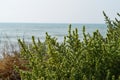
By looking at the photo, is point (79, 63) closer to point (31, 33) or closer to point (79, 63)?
point (79, 63)

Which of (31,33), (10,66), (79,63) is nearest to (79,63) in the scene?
(79,63)

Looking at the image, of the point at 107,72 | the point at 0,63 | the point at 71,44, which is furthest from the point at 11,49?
the point at 107,72

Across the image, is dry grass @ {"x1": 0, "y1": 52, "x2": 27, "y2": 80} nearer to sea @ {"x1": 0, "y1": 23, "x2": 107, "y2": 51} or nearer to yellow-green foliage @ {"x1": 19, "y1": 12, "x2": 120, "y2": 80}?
sea @ {"x1": 0, "y1": 23, "x2": 107, "y2": 51}

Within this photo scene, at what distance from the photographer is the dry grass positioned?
6.82 metres

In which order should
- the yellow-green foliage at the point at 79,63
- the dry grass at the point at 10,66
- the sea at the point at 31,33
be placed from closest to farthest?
the yellow-green foliage at the point at 79,63 < the dry grass at the point at 10,66 < the sea at the point at 31,33

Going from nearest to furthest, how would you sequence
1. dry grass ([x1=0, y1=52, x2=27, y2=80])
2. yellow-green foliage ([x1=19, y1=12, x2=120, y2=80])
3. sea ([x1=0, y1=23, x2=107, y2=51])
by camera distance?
yellow-green foliage ([x1=19, y1=12, x2=120, y2=80]), dry grass ([x1=0, y1=52, x2=27, y2=80]), sea ([x1=0, y1=23, x2=107, y2=51])

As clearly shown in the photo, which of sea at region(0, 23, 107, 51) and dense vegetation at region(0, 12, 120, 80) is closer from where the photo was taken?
dense vegetation at region(0, 12, 120, 80)

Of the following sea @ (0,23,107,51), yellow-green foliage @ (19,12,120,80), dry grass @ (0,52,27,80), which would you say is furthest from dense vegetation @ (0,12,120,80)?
dry grass @ (0,52,27,80)

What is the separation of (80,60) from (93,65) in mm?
124

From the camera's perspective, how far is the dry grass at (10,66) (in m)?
6.82

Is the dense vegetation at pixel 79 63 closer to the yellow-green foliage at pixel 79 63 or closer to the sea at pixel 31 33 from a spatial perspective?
the yellow-green foliage at pixel 79 63

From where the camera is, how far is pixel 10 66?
7293 mm

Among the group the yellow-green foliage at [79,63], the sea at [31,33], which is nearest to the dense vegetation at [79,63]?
the yellow-green foliage at [79,63]

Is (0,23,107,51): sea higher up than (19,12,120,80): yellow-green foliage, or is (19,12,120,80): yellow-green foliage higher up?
(19,12,120,80): yellow-green foliage
